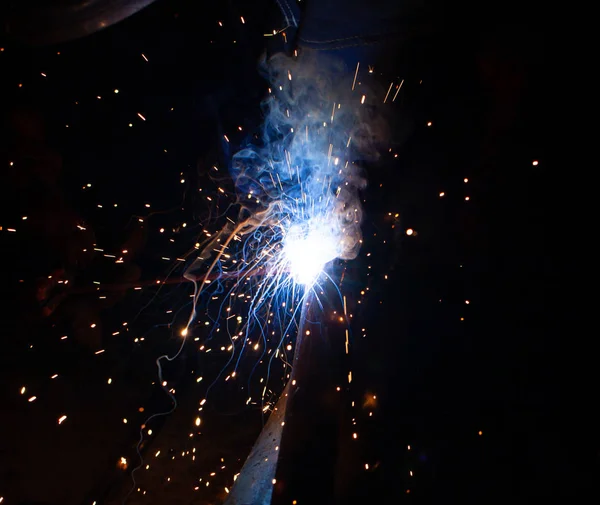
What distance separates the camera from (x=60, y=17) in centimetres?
200

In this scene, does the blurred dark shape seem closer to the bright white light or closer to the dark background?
the dark background

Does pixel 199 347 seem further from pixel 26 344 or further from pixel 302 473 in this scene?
pixel 302 473

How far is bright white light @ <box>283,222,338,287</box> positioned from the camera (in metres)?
2.80

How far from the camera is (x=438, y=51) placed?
5.84 ft

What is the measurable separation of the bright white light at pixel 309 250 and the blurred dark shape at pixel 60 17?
221 centimetres

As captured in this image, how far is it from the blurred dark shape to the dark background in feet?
4.67

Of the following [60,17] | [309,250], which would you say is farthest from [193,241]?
[60,17]

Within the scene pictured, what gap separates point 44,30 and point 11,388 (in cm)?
376

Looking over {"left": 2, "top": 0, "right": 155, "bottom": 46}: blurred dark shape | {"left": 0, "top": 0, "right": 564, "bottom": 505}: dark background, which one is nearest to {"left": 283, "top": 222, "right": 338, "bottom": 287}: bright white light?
{"left": 0, "top": 0, "right": 564, "bottom": 505}: dark background

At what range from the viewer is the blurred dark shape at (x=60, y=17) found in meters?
1.93

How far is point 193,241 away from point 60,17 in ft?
10.9

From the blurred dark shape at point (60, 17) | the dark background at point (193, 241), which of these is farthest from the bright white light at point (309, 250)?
the blurred dark shape at point (60, 17)

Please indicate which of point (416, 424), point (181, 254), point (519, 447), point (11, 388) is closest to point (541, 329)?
point (519, 447)

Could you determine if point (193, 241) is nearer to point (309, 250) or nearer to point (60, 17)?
point (309, 250)
